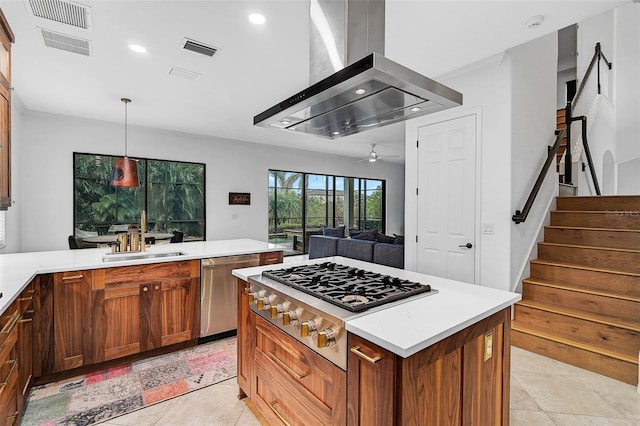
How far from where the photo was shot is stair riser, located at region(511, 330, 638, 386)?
96.7 inches

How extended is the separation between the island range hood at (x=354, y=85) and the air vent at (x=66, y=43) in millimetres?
2131

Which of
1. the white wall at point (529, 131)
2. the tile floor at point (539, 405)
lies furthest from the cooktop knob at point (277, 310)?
the white wall at point (529, 131)

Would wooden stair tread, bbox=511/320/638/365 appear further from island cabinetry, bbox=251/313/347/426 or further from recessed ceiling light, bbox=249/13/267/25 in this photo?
recessed ceiling light, bbox=249/13/267/25

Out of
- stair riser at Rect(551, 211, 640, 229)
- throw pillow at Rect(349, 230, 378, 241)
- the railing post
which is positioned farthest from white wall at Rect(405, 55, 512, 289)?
throw pillow at Rect(349, 230, 378, 241)

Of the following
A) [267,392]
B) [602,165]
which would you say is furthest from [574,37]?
[267,392]

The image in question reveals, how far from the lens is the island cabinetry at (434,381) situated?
112cm

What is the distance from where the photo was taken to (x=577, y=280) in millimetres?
3172

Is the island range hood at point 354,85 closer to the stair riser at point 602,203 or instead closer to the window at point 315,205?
the stair riser at point 602,203

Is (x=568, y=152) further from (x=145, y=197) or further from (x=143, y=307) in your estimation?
(x=145, y=197)

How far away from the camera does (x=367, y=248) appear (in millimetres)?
5797

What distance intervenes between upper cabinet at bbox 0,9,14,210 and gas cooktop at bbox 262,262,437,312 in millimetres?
1732

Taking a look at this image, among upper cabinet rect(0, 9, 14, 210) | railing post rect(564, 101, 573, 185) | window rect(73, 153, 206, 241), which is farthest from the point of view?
window rect(73, 153, 206, 241)

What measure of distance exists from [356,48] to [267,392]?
1.96 metres

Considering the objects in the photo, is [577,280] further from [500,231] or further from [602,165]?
[602,165]
